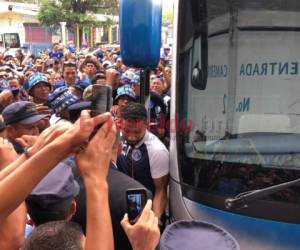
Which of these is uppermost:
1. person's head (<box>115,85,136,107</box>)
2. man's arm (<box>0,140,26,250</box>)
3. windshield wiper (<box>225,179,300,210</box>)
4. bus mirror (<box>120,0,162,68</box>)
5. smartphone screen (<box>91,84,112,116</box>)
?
bus mirror (<box>120,0,162,68</box>)

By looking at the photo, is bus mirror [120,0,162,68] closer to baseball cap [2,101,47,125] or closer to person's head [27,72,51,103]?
baseball cap [2,101,47,125]

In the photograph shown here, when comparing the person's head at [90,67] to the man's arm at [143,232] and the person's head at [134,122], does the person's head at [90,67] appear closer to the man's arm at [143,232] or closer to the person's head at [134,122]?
the person's head at [134,122]

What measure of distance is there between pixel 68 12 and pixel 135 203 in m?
30.6

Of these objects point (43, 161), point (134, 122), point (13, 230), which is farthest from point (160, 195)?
point (43, 161)

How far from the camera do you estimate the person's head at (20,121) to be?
3162 millimetres

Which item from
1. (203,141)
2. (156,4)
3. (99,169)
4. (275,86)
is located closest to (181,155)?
(203,141)

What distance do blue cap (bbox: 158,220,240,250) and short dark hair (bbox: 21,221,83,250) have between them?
39cm

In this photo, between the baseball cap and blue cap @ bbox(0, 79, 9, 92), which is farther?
blue cap @ bbox(0, 79, 9, 92)

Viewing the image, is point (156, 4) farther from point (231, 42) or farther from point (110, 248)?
point (110, 248)

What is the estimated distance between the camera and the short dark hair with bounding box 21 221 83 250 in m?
1.39

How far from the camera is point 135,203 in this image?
1.44 meters

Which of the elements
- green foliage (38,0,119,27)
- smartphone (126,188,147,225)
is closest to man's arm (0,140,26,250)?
smartphone (126,188,147,225)

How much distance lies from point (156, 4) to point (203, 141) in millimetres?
854

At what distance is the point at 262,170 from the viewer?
2.43 m
